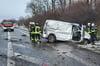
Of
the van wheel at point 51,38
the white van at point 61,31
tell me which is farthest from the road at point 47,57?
the van wheel at point 51,38

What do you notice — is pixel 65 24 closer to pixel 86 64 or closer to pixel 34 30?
pixel 34 30

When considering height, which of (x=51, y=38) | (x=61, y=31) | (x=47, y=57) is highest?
(x=61, y=31)

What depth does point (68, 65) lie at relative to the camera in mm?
11578

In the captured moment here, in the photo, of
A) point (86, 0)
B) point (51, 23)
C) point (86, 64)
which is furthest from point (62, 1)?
point (86, 64)

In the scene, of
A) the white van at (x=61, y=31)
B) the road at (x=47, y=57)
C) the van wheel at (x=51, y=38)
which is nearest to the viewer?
the road at (x=47, y=57)

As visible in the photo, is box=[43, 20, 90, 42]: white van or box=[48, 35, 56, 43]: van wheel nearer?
box=[43, 20, 90, 42]: white van

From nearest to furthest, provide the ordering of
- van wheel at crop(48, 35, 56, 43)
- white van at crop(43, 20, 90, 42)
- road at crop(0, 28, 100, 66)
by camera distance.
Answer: road at crop(0, 28, 100, 66) → white van at crop(43, 20, 90, 42) → van wheel at crop(48, 35, 56, 43)

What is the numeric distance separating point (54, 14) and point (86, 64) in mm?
46010

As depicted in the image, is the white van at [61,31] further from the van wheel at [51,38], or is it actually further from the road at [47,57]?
the road at [47,57]

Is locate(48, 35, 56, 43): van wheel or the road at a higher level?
locate(48, 35, 56, 43): van wheel

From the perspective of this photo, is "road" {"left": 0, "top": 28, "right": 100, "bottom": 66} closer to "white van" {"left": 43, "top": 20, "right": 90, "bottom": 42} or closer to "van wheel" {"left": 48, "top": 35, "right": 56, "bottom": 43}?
"white van" {"left": 43, "top": 20, "right": 90, "bottom": 42}

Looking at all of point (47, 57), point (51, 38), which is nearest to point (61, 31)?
point (51, 38)

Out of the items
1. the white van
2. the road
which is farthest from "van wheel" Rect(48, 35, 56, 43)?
the road

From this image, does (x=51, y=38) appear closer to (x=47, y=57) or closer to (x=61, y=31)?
(x=61, y=31)
